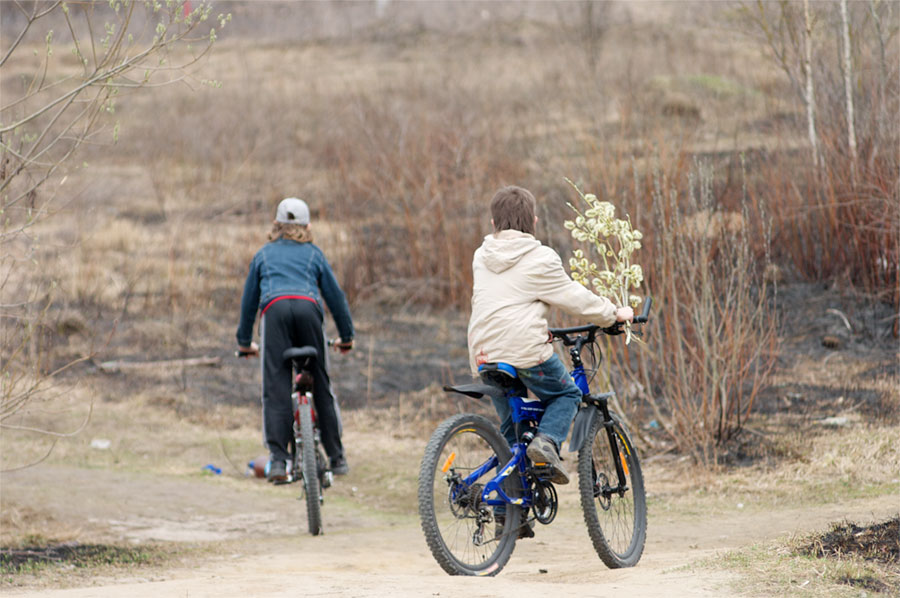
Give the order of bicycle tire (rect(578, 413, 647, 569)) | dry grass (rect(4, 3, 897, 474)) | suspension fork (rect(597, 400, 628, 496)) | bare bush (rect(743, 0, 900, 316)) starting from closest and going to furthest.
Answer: bicycle tire (rect(578, 413, 647, 569))
suspension fork (rect(597, 400, 628, 496))
bare bush (rect(743, 0, 900, 316))
dry grass (rect(4, 3, 897, 474))

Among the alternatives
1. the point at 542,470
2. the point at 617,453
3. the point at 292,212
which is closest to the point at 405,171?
the point at 292,212

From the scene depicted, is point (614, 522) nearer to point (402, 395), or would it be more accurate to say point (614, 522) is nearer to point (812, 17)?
point (402, 395)

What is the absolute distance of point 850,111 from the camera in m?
11.9

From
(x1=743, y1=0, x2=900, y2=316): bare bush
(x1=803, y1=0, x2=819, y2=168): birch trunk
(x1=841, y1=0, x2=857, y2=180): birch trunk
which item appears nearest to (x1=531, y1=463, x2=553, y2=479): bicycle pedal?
(x1=743, y1=0, x2=900, y2=316): bare bush

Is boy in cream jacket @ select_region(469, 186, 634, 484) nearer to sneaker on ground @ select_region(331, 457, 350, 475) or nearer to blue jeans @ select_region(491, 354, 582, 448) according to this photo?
blue jeans @ select_region(491, 354, 582, 448)

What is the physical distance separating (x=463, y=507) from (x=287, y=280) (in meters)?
2.57

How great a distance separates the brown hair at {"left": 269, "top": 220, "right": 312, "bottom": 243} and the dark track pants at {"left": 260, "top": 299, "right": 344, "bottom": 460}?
45 centimetres

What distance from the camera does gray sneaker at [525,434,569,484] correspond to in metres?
5.30

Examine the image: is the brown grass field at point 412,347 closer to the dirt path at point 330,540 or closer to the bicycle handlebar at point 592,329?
the dirt path at point 330,540

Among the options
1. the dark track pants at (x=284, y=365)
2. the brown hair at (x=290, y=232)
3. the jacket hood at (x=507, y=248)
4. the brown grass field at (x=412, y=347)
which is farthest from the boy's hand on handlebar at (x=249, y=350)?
the jacket hood at (x=507, y=248)

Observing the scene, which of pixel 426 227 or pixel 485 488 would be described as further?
pixel 426 227

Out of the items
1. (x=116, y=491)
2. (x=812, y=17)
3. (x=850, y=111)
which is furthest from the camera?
(x=812, y=17)

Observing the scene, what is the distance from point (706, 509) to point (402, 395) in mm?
4768

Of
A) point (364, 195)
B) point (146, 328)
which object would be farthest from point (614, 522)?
point (364, 195)
